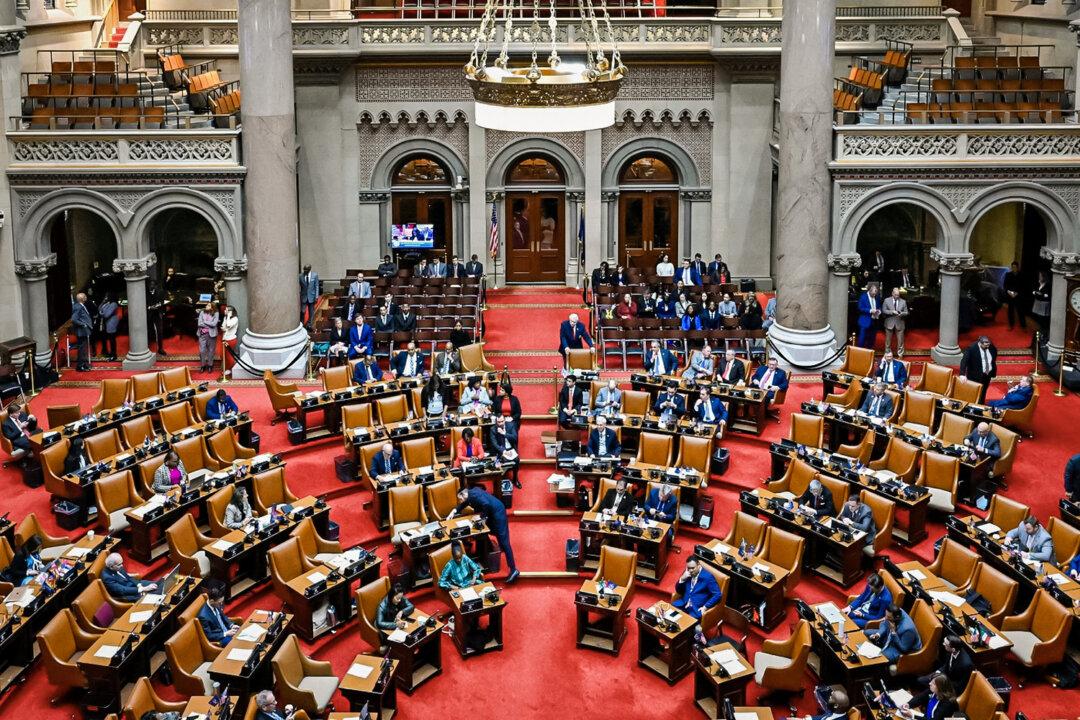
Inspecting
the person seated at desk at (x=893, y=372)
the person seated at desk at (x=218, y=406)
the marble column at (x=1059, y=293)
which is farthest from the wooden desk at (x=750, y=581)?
the marble column at (x=1059, y=293)

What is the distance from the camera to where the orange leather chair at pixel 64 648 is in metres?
13.3

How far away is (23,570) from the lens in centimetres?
1516

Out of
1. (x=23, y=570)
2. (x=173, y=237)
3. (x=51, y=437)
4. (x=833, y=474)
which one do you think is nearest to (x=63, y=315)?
(x=173, y=237)

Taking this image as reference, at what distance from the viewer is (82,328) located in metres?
23.6

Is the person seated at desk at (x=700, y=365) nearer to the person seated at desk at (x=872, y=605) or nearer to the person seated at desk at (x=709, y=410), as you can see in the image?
the person seated at desk at (x=709, y=410)

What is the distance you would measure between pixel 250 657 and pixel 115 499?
4643 mm

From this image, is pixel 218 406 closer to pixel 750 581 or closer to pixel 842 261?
pixel 750 581

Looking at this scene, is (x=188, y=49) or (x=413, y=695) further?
(x=188, y=49)

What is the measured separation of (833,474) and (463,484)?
207 inches

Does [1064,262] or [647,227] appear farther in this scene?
[647,227]

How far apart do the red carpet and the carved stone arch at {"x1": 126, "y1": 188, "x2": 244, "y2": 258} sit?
280 centimetres

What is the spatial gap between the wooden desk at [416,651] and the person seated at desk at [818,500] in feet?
17.6

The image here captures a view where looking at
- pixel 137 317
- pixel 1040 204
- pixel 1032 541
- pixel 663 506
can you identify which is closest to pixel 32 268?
pixel 137 317

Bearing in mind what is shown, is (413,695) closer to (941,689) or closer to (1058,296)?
(941,689)
